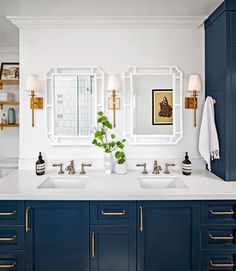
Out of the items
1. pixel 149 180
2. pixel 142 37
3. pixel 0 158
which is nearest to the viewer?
pixel 149 180

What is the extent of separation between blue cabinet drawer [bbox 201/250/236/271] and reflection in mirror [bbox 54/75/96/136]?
1541mm

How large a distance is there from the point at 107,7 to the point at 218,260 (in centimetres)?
220

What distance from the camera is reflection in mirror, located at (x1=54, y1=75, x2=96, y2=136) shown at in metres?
2.45

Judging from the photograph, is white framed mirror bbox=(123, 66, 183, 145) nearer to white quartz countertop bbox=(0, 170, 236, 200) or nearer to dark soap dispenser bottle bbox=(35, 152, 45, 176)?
white quartz countertop bbox=(0, 170, 236, 200)

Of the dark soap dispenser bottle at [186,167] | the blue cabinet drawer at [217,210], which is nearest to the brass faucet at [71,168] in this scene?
the dark soap dispenser bottle at [186,167]

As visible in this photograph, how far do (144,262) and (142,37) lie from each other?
6.56 feet

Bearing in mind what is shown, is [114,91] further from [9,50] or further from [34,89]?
[9,50]

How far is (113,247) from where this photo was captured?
1779mm

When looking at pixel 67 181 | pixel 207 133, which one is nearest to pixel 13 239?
pixel 67 181

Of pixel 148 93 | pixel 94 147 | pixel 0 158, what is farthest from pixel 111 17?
pixel 0 158

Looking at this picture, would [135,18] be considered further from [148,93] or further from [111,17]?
[148,93]

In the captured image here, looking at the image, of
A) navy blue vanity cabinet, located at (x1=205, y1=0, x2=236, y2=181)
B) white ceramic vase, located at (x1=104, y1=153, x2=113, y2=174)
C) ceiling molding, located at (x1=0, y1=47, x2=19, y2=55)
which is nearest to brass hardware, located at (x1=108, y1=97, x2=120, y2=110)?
white ceramic vase, located at (x1=104, y1=153, x2=113, y2=174)

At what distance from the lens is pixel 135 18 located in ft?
7.77

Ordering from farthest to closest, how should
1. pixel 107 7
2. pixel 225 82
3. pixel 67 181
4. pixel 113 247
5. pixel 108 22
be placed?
1. pixel 108 22
2. pixel 67 181
3. pixel 107 7
4. pixel 225 82
5. pixel 113 247
